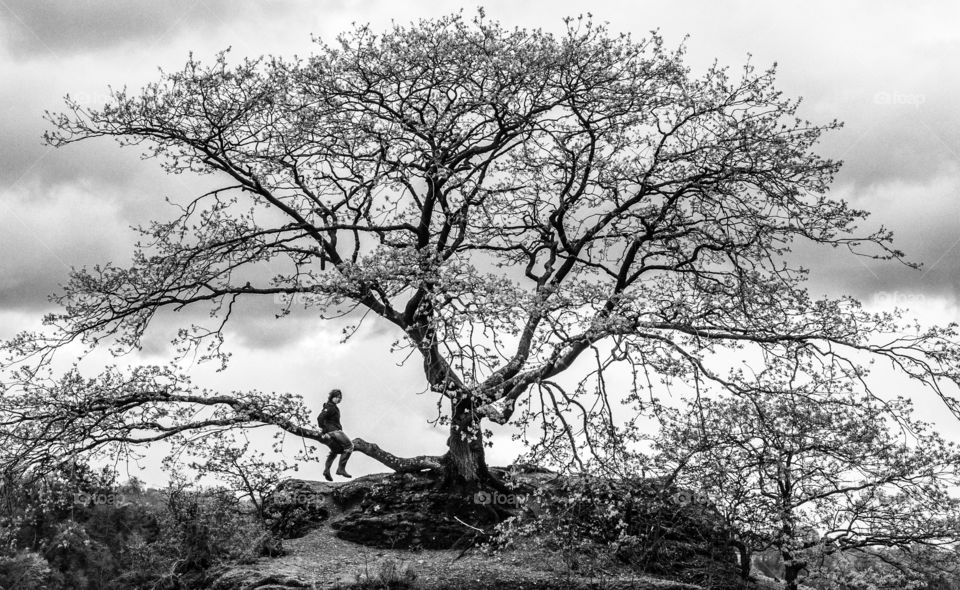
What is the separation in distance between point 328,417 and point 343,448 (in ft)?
2.82

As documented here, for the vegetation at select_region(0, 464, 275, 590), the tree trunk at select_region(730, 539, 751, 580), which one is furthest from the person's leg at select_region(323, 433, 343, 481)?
the tree trunk at select_region(730, 539, 751, 580)

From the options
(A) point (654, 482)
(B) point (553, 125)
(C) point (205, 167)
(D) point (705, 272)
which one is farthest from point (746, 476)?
(C) point (205, 167)

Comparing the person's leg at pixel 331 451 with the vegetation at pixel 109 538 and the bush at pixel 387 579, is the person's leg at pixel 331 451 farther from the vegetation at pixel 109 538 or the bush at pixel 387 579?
the bush at pixel 387 579

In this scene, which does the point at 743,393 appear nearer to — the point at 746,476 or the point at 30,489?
the point at 746,476

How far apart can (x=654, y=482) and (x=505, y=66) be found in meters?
8.70

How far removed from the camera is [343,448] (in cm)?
2098

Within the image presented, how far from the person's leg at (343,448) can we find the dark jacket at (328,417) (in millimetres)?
200

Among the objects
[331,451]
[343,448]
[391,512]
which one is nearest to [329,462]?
[331,451]

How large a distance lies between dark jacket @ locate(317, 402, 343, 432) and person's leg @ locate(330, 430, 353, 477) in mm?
200

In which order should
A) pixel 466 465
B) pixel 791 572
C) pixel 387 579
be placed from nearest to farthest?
pixel 387 579, pixel 791 572, pixel 466 465

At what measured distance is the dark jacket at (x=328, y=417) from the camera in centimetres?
2094

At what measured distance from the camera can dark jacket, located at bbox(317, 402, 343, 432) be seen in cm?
2094

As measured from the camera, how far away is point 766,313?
17391mm

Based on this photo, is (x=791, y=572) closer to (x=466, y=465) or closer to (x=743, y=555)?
(x=743, y=555)
